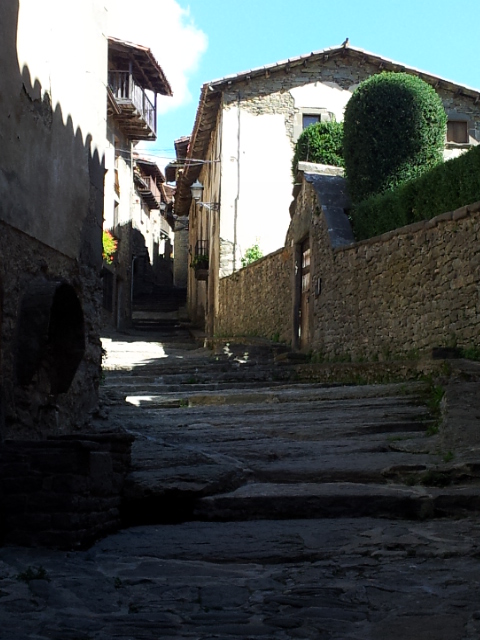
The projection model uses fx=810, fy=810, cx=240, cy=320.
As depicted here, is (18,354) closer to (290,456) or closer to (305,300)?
(290,456)

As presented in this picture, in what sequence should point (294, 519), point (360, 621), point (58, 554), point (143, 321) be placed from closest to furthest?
1. point (360, 621)
2. point (58, 554)
3. point (294, 519)
4. point (143, 321)

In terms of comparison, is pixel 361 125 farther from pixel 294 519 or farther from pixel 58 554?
pixel 58 554

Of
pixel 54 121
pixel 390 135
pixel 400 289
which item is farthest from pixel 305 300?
pixel 54 121

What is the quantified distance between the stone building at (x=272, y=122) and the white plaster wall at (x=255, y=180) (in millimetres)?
26

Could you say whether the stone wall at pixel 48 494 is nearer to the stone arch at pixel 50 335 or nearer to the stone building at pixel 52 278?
the stone building at pixel 52 278

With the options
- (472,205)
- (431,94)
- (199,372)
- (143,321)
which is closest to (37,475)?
(472,205)

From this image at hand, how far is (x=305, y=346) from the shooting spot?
50.6ft

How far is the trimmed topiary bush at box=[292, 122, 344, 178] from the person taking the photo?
763 inches

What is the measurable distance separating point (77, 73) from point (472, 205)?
503 centimetres

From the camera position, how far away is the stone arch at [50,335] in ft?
19.4

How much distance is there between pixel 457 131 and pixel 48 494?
1984 centimetres

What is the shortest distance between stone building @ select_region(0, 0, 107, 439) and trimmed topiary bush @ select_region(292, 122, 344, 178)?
37.4 feet

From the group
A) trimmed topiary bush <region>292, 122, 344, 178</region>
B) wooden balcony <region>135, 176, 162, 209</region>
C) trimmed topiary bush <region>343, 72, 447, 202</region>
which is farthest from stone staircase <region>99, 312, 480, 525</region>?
wooden balcony <region>135, 176, 162, 209</region>

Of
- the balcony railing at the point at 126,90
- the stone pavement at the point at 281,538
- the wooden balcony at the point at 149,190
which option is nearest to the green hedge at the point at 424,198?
the stone pavement at the point at 281,538
